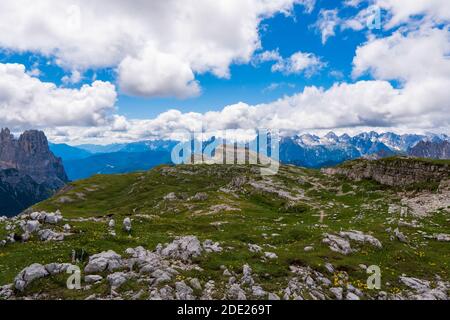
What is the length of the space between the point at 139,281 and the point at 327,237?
23.5 m

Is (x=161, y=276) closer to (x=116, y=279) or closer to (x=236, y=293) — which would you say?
(x=116, y=279)

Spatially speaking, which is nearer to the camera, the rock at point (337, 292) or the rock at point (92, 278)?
the rock at point (337, 292)

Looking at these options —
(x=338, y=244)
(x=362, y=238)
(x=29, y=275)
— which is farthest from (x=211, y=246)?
(x=362, y=238)

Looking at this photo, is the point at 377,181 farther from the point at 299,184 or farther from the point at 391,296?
the point at 391,296

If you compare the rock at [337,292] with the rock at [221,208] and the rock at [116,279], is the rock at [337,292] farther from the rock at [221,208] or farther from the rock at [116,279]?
the rock at [221,208]

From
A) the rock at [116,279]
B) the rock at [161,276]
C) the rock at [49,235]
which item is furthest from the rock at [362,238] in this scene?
the rock at [49,235]

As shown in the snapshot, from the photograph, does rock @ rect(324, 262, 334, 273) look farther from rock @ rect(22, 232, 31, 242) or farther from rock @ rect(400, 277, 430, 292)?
rock @ rect(22, 232, 31, 242)

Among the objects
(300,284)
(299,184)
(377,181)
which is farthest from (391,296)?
(299,184)

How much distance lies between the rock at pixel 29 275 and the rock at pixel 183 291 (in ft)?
33.2

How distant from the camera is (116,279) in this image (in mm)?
23672

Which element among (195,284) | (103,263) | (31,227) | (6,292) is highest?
(31,227)

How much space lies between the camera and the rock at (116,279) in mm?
23223

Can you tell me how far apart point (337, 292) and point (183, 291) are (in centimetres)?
1114

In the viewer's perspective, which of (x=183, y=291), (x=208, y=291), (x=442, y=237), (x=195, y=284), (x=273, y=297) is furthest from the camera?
(x=442, y=237)
